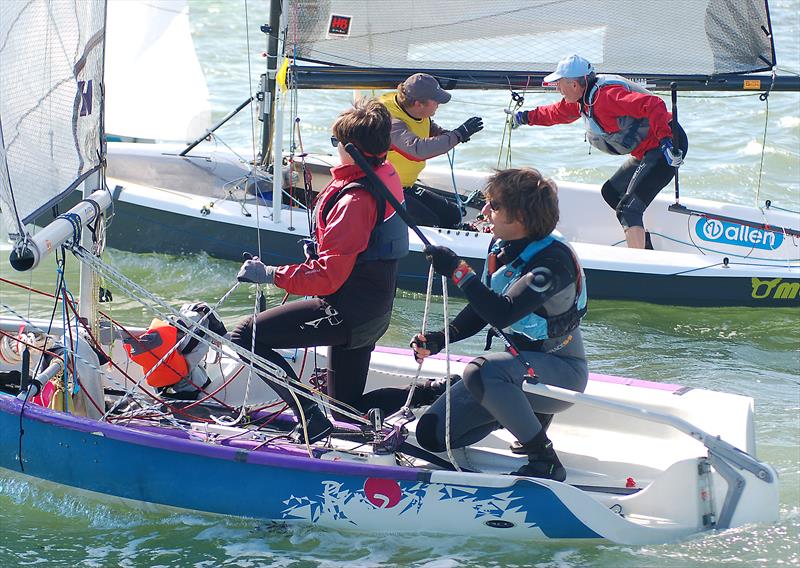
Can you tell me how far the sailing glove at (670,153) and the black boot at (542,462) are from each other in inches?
115

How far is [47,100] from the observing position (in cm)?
378

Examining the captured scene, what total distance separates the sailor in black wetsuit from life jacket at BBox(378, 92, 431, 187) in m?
2.51

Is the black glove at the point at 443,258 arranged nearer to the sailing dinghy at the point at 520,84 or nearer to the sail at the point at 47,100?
the sail at the point at 47,100

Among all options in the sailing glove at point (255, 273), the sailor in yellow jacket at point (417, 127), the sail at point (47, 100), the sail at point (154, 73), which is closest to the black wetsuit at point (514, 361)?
the sailing glove at point (255, 273)

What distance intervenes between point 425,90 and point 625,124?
112cm

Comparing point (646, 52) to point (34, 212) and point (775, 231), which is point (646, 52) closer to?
point (775, 231)

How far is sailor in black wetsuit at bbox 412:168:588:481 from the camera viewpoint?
11.5 feet

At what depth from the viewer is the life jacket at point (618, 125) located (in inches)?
245

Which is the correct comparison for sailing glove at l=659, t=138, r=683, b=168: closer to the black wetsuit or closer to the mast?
the mast

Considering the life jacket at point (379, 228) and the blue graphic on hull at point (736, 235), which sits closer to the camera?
the life jacket at point (379, 228)

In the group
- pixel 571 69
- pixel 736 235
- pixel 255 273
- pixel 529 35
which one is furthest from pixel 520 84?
pixel 255 273

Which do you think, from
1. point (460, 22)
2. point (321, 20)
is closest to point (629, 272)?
point (460, 22)

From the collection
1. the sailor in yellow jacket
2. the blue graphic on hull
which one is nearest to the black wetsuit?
the sailor in yellow jacket

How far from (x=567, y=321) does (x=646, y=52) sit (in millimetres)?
3630
